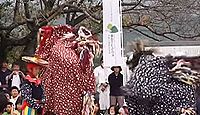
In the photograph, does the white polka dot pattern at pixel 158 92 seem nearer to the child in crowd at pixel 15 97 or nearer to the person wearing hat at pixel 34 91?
the person wearing hat at pixel 34 91

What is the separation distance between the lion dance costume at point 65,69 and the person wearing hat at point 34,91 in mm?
63

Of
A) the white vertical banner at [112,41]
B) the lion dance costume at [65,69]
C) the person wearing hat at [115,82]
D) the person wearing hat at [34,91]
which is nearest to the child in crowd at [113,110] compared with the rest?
the person wearing hat at [115,82]

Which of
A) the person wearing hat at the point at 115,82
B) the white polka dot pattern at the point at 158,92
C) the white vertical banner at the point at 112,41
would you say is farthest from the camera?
the person wearing hat at the point at 115,82

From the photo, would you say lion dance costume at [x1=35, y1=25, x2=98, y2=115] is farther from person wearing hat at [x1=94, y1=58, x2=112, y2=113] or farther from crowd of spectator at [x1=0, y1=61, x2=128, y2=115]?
person wearing hat at [x1=94, y1=58, x2=112, y2=113]

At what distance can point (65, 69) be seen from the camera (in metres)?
4.94

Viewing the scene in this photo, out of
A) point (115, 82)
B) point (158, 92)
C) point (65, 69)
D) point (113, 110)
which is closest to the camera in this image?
point (158, 92)

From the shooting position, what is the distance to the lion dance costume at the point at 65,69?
16.2 ft

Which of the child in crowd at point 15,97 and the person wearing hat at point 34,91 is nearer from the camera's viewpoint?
the person wearing hat at point 34,91

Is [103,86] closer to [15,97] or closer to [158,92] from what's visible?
[15,97]

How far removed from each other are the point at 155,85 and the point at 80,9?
8388mm

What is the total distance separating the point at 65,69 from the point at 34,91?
Answer: 376 mm

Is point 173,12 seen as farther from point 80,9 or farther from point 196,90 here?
point 196,90

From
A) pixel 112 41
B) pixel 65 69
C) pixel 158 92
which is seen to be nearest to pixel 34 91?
pixel 65 69

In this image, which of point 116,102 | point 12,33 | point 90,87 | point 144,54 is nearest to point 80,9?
point 12,33
